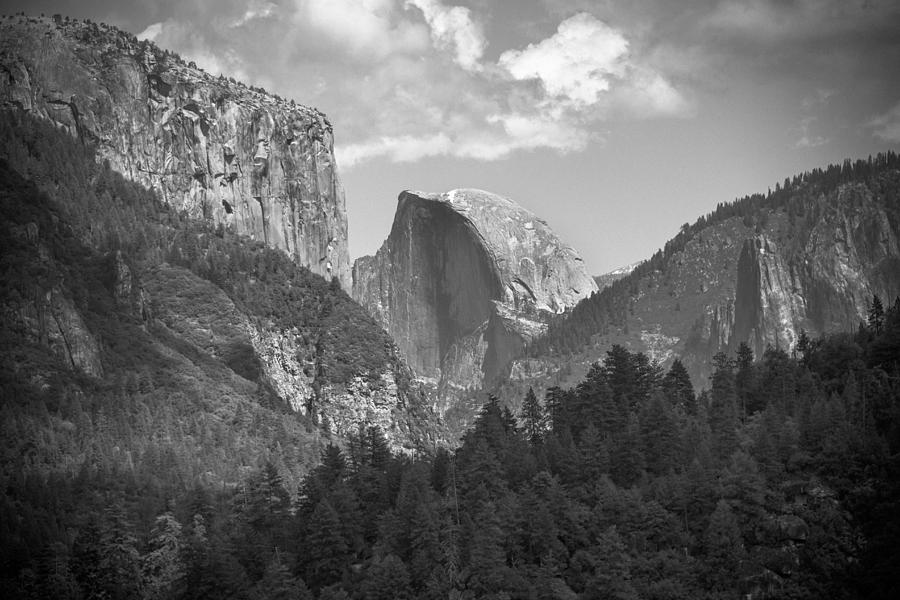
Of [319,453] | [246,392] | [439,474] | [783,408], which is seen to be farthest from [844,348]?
[246,392]

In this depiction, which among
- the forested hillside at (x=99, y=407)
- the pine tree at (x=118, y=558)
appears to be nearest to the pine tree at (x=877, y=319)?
the forested hillside at (x=99, y=407)

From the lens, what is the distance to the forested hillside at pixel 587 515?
89750mm

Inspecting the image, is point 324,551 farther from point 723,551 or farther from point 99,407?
point 99,407

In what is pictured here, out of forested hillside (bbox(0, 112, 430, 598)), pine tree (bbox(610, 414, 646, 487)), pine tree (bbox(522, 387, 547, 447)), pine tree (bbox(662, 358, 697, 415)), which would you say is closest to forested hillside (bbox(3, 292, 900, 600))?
pine tree (bbox(610, 414, 646, 487))

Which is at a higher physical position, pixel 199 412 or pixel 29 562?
pixel 199 412

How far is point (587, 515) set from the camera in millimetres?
99625

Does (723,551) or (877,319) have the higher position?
(877,319)

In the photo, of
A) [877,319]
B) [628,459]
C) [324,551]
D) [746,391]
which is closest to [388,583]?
[324,551]

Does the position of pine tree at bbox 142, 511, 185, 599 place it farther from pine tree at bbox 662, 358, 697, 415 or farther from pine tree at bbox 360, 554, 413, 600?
pine tree at bbox 662, 358, 697, 415

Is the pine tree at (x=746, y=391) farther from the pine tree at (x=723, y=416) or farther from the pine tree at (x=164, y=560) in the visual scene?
the pine tree at (x=164, y=560)

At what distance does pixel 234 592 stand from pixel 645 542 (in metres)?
33.9

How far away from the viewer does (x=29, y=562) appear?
112 m

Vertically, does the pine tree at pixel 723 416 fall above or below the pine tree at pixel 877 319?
below

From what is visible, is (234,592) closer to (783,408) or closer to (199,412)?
(783,408)
